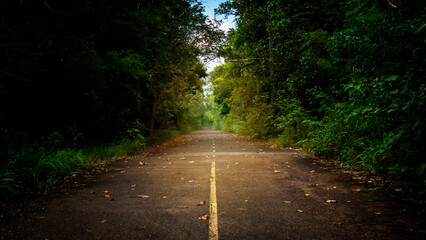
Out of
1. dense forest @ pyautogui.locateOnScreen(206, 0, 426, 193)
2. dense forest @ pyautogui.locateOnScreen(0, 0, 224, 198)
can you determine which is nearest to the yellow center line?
dense forest @ pyautogui.locateOnScreen(206, 0, 426, 193)

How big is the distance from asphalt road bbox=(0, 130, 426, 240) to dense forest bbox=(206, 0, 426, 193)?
94 centimetres

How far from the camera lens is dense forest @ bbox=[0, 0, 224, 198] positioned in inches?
258

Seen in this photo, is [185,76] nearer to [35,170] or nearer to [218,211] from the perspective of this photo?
[35,170]

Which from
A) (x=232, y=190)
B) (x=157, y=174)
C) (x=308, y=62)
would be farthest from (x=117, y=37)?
(x=308, y=62)

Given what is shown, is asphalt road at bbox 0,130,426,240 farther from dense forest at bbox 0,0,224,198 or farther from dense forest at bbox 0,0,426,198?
dense forest at bbox 0,0,224,198

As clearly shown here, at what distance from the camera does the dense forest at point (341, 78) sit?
405 cm

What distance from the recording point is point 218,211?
4133 mm

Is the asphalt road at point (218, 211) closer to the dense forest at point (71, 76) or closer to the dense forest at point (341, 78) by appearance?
the dense forest at point (341, 78)

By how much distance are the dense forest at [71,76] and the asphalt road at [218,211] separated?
1685 mm

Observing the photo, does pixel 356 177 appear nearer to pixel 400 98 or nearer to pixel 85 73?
pixel 400 98

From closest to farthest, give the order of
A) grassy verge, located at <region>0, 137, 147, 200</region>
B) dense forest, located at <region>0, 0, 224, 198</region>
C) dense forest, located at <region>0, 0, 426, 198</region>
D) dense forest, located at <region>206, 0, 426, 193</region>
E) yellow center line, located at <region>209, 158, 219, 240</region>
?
yellow center line, located at <region>209, 158, 219, 240</region>
dense forest, located at <region>206, 0, 426, 193</region>
dense forest, located at <region>0, 0, 426, 198</region>
grassy verge, located at <region>0, 137, 147, 200</region>
dense forest, located at <region>0, 0, 224, 198</region>

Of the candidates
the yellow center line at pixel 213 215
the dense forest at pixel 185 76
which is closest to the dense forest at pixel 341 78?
the dense forest at pixel 185 76

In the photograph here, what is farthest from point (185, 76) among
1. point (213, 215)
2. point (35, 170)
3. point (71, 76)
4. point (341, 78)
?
point (213, 215)

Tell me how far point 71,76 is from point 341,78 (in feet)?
37.5
